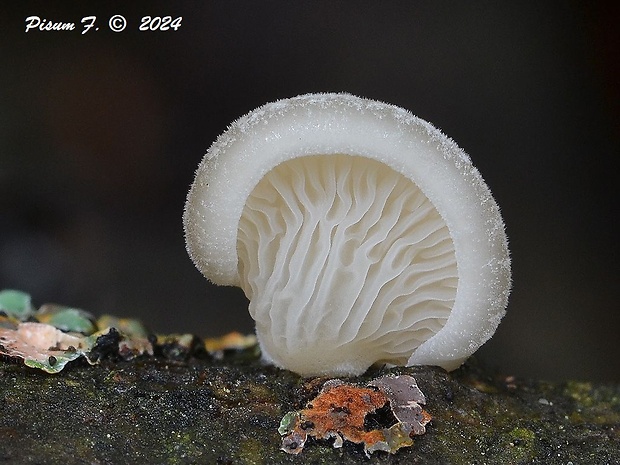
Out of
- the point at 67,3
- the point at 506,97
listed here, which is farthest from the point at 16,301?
the point at 506,97

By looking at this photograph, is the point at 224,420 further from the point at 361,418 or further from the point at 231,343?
the point at 231,343

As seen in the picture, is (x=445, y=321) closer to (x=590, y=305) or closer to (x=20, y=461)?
(x=20, y=461)

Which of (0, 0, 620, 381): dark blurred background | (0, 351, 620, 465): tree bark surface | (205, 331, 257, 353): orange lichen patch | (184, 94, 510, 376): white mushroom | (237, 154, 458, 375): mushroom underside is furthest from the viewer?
(0, 0, 620, 381): dark blurred background

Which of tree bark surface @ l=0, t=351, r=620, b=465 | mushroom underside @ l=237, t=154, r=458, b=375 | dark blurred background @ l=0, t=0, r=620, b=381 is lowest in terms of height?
tree bark surface @ l=0, t=351, r=620, b=465

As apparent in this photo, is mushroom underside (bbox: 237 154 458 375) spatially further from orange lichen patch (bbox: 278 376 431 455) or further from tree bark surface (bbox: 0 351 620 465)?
orange lichen patch (bbox: 278 376 431 455)

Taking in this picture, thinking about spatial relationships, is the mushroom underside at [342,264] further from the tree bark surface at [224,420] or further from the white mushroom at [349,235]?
the tree bark surface at [224,420]

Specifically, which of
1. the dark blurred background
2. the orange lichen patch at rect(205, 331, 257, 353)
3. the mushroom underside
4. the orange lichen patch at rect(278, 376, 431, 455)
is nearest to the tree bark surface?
the orange lichen patch at rect(278, 376, 431, 455)

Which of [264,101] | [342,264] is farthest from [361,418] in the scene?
[264,101]
